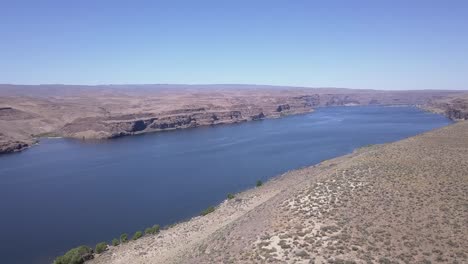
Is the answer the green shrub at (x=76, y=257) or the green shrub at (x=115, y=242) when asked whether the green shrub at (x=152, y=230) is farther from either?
→ the green shrub at (x=76, y=257)

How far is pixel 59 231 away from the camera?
3272cm

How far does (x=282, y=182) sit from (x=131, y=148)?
44762 mm

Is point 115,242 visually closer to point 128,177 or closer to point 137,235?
point 137,235

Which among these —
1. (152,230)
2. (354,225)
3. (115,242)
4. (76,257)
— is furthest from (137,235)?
(354,225)

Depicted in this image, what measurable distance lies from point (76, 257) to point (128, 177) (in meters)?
27.0

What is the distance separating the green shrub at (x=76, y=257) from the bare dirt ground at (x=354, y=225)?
1015mm

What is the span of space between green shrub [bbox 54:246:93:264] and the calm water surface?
303 centimetres

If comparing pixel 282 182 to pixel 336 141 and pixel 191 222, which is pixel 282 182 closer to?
pixel 191 222

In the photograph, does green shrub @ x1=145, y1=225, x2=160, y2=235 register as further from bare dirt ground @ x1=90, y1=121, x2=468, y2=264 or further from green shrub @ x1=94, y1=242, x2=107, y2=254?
green shrub @ x1=94, y1=242, x2=107, y2=254

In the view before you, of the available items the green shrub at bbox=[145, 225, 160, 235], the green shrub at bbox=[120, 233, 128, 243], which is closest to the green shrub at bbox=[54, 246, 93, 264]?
the green shrub at bbox=[120, 233, 128, 243]

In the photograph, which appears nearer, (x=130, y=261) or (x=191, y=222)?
(x=130, y=261)

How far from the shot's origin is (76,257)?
→ 24.8 metres

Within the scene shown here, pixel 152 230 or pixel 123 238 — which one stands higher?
pixel 152 230

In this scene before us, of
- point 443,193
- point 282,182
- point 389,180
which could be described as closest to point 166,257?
point 389,180
